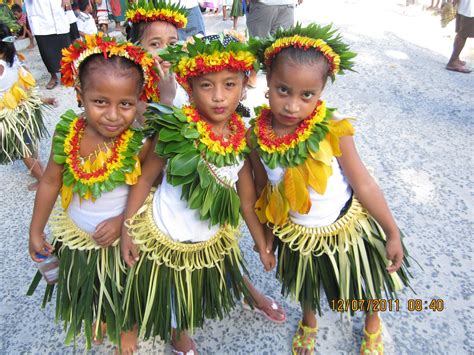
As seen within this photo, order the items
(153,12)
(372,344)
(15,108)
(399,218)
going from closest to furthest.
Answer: (372,344)
(153,12)
(399,218)
(15,108)

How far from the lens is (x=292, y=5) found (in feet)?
14.7

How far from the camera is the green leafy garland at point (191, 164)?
4.44 feet

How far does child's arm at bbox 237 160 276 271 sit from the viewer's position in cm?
157

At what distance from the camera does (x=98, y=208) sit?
4.92 feet

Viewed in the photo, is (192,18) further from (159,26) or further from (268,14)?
(159,26)

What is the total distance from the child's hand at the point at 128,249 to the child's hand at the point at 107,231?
0.11ft

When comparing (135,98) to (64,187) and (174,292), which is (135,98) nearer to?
(64,187)

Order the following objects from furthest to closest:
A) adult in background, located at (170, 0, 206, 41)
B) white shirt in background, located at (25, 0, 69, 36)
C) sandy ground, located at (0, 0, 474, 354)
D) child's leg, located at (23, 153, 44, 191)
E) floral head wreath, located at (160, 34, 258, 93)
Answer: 1. white shirt in background, located at (25, 0, 69, 36)
2. adult in background, located at (170, 0, 206, 41)
3. child's leg, located at (23, 153, 44, 191)
4. sandy ground, located at (0, 0, 474, 354)
5. floral head wreath, located at (160, 34, 258, 93)

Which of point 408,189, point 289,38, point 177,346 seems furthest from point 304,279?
point 408,189

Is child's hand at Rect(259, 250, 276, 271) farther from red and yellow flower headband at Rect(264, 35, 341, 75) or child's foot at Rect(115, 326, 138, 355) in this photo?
red and yellow flower headband at Rect(264, 35, 341, 75)

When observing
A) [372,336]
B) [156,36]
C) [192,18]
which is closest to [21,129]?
[156,36]

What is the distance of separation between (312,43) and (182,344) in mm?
1486

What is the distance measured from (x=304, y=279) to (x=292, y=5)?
3.82 m
